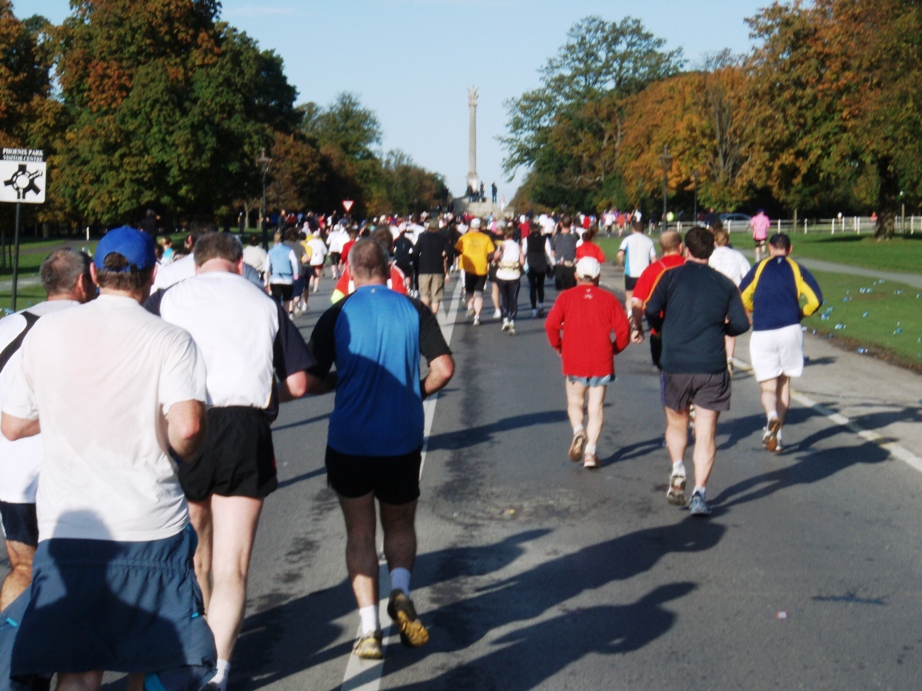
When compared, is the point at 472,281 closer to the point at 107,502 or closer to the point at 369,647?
the point at 369,647

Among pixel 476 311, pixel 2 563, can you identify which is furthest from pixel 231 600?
pixel 476 311

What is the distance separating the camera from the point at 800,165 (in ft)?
182

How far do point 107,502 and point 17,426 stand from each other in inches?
20.4

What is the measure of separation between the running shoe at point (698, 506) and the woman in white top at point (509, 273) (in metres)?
12.7

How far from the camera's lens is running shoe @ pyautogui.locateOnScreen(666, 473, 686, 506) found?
8312 millimetres

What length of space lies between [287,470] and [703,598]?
4.36m

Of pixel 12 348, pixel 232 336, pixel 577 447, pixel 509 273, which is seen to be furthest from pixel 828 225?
pixel 12 348

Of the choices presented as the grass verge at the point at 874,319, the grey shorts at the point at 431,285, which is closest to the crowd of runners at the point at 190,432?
the grass verge at the point at 874,319

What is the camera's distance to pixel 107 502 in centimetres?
354

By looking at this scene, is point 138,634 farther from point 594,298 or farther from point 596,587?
point 594,298

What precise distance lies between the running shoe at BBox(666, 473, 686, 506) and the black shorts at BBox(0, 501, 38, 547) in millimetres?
4645

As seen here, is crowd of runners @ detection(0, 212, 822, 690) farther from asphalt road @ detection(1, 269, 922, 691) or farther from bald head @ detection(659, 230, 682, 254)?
bald head @ detection(659, 230, 682, 254)

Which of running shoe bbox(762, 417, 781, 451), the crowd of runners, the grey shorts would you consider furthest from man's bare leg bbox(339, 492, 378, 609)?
the grey shorts

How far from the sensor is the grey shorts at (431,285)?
66.5ft
